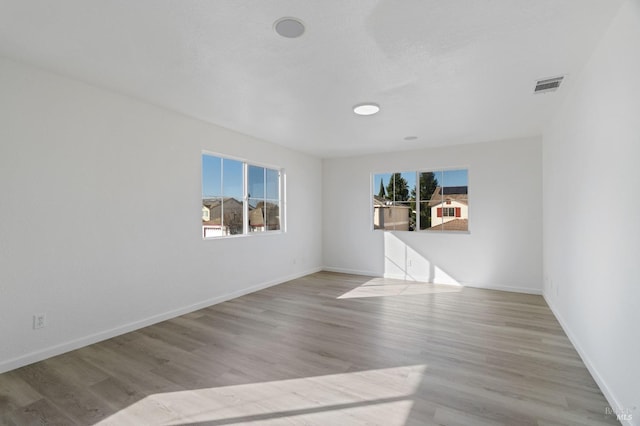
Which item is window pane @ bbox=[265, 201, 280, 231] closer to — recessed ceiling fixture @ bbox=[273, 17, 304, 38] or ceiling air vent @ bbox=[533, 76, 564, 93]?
recessed ceiling fixture @ bbox=[273, 17, 304, 38]

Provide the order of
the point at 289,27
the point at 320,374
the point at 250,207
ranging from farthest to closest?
the point at 250,207
the point at 320,374
the point at 289,27

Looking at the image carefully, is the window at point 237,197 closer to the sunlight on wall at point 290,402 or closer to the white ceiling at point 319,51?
the white ceiling at point 319,51

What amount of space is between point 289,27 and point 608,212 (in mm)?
2428

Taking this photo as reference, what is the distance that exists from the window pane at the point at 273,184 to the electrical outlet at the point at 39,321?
10.8 feet

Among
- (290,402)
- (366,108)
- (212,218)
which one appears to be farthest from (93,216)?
(366,108)

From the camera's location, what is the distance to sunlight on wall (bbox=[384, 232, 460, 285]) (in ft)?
17.7

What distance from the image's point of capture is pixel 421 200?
221 inches

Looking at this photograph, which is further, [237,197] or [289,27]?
[237,197]

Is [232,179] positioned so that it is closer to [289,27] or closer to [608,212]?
[289,27]

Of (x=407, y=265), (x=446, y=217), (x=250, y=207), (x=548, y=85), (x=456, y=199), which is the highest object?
(x=548, y=85)

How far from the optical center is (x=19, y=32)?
2.04m

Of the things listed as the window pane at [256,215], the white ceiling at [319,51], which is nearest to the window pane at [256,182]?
the window pane at [256,215]

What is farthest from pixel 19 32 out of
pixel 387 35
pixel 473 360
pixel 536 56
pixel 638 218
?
pixel 473 360

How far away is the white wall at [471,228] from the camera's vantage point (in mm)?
4738
